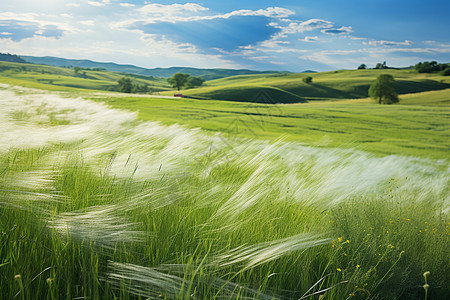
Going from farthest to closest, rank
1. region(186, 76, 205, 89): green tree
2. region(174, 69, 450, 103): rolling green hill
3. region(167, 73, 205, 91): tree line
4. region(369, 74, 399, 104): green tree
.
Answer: region(186, 76, 205, 89): green tree
region(167, 73, 205, 91): tree line
region(174, 69, 450, 103): rolling green hill
region(369, 74, 399, 104): green tree

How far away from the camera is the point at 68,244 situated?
1173 millimetres

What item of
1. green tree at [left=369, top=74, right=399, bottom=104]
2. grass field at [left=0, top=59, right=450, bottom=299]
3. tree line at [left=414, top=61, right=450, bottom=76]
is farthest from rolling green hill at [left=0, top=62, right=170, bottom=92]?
tree line at [left=414, top=61, right=450, bottom=76]

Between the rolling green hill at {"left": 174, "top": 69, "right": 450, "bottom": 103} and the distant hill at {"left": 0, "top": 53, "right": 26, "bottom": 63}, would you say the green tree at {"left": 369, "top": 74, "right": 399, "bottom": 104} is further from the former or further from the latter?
the distant hill at {"left": 0, "top": 53, "right": 26, "bottom": 63}

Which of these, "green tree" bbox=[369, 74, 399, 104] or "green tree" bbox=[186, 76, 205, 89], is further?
"green tree" bbox=[186, 76, 205, 89]

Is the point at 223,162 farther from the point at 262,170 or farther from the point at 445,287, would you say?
the point at 445,287

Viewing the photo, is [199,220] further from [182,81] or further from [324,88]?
[182,81]

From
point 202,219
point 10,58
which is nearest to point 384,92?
point 202,219

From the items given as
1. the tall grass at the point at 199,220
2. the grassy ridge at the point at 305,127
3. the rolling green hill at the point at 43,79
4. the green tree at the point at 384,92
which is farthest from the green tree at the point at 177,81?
the tall grass at the point at 199,220

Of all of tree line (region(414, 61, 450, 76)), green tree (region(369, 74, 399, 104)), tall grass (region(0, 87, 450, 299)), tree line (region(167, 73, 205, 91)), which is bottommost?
tall grass (region(0, 87, 450, 299))

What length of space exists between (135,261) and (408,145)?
6.63 metres

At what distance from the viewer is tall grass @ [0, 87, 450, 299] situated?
1.11m

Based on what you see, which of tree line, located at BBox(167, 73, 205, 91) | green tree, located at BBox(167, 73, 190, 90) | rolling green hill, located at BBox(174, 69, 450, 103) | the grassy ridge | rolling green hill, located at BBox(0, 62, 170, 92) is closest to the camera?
the grassy ridge

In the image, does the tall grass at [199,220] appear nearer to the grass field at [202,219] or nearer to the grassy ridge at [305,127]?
the grass field at [202,219]

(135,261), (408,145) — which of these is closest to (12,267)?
(135,261)
